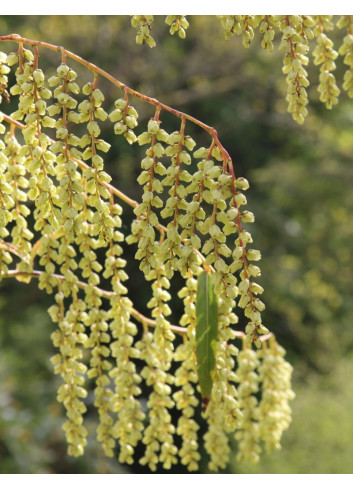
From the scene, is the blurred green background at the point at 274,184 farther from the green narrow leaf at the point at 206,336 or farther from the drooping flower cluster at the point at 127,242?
the green narrow leaf at the point at 206,336

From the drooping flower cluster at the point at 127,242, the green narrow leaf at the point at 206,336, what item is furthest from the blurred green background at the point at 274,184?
the green narrow leaf at the point at 206,336

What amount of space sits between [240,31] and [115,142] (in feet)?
11.6

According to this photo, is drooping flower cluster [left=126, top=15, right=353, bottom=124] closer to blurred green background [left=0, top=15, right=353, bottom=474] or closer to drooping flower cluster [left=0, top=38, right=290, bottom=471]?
drooping flower cluster [left=0, top=38, right=290, bottom=471]

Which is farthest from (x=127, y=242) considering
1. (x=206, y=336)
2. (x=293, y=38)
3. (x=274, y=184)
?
(x=274, y=184)

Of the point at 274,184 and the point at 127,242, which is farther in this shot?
the point at 274,184

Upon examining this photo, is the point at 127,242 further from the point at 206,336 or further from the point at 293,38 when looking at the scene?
the point at 293,38

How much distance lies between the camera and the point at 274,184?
199 inches

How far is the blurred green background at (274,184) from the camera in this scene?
455 cm

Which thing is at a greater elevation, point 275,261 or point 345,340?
point 275,261

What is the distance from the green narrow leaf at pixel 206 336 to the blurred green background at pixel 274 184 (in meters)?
3.22

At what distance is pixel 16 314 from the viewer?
448 centimetres

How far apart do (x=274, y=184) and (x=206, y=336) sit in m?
4.35
